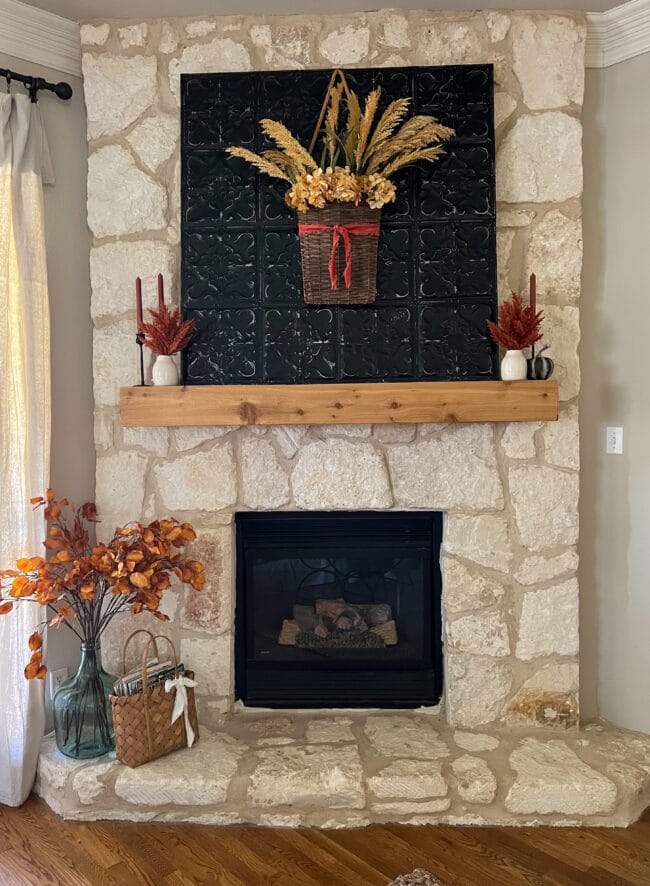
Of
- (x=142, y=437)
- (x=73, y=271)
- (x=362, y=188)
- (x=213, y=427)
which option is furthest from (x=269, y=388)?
(x=73, y=271)

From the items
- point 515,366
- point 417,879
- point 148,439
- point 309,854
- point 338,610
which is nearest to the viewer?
point 417,879

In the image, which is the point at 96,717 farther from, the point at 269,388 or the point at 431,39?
the point at 431,39

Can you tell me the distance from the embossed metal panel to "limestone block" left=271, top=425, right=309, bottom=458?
0.61ft

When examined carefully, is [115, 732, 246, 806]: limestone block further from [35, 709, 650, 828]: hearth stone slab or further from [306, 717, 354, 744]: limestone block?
[306, 717, 354, 744]: limestone block

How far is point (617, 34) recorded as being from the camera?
223cm

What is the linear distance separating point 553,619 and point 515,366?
0.89 m

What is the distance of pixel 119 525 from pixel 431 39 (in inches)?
77.8

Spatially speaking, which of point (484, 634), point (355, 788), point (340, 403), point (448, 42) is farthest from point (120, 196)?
point (355, 788)

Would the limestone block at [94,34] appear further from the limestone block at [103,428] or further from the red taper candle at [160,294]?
the limestone block at [103,428]

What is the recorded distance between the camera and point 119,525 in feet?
7.61

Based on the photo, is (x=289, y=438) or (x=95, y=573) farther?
(x=289, y=438)

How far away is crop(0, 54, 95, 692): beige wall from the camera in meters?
2.29

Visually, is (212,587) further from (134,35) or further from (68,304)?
(134,35)

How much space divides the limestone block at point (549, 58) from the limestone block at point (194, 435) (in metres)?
1.54
